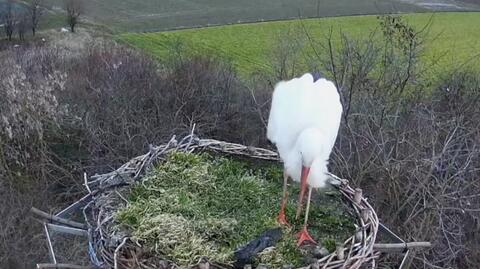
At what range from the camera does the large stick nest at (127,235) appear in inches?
102

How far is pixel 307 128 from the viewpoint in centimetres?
295

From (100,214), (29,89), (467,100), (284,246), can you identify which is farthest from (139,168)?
(467,100)

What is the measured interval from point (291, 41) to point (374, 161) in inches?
212

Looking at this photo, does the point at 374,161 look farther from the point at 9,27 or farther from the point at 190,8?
the point at 190,8

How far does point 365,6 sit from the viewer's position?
65.7ft

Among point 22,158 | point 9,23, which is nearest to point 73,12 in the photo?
point 9,23

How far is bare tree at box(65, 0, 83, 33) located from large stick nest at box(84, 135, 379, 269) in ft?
45.4

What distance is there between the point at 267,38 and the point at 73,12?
5.62 m

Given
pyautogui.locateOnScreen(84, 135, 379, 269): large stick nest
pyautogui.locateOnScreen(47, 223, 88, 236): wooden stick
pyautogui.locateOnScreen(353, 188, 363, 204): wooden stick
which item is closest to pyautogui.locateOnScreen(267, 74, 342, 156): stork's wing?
pyautogui.locateOnScreen(353, 188, 363, 204): wooden stick

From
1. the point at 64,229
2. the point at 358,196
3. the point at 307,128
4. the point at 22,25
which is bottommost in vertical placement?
the point at 22,25

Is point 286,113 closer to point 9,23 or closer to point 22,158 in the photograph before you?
point 22,158

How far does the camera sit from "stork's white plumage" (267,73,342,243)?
2.89m

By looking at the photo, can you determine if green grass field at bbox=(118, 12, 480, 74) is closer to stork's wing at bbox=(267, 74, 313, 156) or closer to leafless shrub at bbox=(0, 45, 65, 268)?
leafless shrub at bbox=(0, 45, 65, 268)

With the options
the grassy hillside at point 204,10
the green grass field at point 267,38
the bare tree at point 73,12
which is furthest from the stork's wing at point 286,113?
the bare tree at point 73,12
